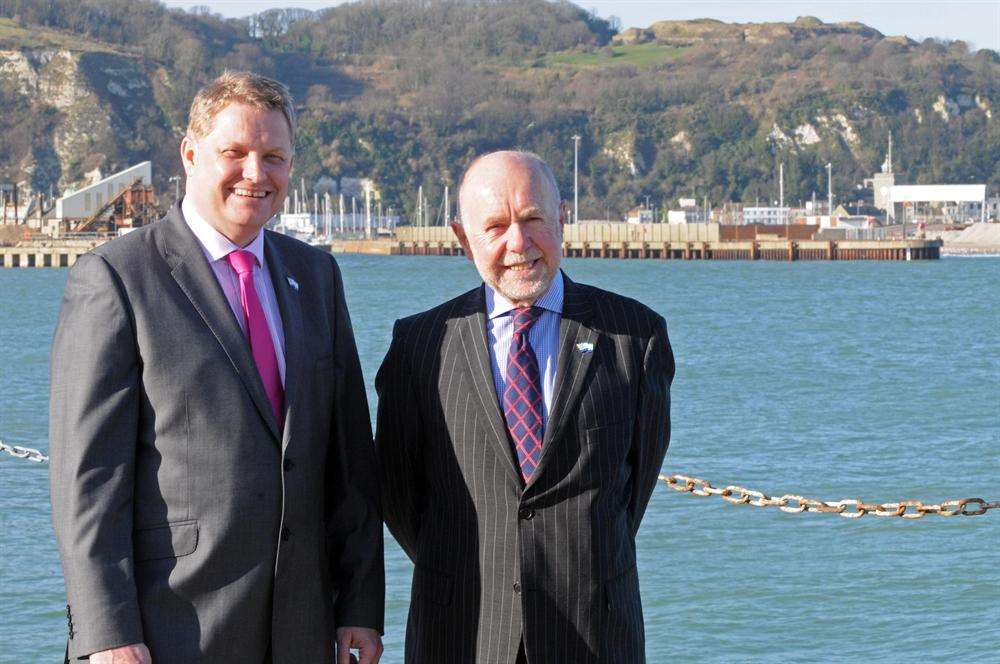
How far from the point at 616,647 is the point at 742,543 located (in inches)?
334

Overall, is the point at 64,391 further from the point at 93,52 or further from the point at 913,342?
the point at 93,52

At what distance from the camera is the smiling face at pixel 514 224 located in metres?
2.93

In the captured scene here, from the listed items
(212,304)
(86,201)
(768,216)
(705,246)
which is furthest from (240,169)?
(768,216)

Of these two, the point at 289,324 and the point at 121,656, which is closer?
the point at 121,656

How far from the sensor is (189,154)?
2.89 m

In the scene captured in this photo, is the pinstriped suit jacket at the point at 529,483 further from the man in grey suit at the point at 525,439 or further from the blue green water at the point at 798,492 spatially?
the blue green water at the point at 798,492

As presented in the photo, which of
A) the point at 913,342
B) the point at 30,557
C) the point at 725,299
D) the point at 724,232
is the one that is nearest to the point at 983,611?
the point at 30,557

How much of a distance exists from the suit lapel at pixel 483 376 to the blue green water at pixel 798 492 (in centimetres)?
507

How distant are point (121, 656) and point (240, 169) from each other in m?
0.87

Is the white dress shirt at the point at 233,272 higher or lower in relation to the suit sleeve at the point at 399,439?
higher

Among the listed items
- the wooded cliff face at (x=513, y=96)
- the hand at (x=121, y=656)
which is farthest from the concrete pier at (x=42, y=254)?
the hand at (x=121, y=656)

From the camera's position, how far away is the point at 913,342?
112ft

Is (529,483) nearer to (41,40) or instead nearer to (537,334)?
(537,334)

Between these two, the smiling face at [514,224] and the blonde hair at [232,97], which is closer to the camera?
the blonde hair at [232,97]
